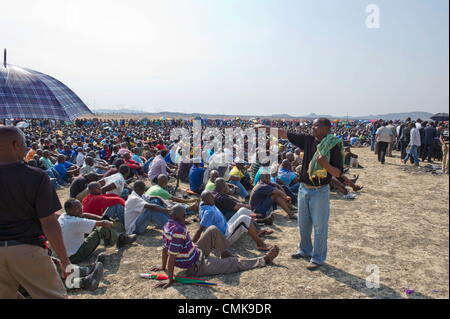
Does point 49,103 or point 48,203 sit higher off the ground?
point 49,103

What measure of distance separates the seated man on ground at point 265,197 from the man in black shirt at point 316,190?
1.68 m

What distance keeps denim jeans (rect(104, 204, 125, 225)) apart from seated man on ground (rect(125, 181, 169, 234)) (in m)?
0.17

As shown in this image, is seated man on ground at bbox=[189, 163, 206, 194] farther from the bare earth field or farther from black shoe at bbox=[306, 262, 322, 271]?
black shoe at bbox=[306, 262, 322, 271]

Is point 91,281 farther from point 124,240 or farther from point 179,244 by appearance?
point 124,240

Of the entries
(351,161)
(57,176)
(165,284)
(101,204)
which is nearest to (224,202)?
(165,284)

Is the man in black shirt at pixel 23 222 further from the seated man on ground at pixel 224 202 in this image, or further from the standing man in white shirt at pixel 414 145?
the standing man in white shirt at pixel 414 145

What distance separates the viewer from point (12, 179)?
230 centimetres

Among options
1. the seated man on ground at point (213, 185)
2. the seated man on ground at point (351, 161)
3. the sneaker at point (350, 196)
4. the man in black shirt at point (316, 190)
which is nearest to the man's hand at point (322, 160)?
the man in black shirt at point (316, 190)

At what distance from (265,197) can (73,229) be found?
3.35m

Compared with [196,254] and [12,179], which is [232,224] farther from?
[12,179]

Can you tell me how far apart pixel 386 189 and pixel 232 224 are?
605 centimetres

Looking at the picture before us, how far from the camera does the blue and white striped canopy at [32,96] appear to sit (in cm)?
Result: 409

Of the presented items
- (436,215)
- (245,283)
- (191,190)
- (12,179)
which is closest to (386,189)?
(436,215)

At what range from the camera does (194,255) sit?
4117mm
